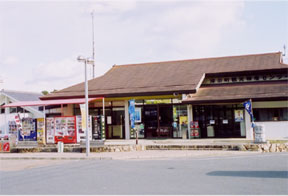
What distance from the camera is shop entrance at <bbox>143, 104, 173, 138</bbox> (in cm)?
2534

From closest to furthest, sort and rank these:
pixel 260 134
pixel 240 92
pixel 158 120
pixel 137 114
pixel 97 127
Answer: pixel 260 134 < pixel 97 127 < pixel 240 92 < pixel 158 120 < pixel 137 114

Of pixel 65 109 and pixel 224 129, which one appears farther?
pixel 65 109

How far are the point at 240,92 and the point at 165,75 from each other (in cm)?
663

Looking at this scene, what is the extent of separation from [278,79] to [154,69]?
10372 mm

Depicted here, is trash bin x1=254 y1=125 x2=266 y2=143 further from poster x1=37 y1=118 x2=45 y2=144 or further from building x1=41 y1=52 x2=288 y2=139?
poster x1=37 y1=118 x2=45 y2=144

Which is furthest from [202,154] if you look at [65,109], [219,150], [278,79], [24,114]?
[24,114]

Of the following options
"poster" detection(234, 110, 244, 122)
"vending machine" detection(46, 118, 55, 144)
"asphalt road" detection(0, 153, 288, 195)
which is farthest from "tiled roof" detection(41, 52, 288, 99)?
"asphalt road" detection(0, 153, 288, 195)

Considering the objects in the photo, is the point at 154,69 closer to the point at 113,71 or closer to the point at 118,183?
the point at 113,71

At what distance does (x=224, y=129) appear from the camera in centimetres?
2483

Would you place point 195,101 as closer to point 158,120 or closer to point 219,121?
point 219,121

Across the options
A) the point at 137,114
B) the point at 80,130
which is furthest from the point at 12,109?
the point at 80,130

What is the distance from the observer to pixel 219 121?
24906mm

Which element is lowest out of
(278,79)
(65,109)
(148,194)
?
(148,194)

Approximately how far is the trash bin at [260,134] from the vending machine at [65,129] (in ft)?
35.7
